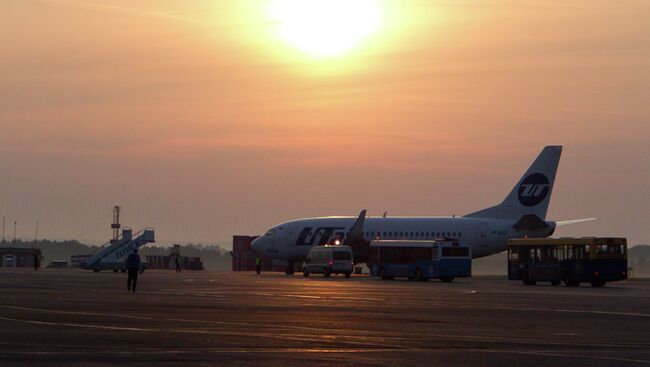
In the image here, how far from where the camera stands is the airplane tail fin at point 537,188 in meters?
92.4

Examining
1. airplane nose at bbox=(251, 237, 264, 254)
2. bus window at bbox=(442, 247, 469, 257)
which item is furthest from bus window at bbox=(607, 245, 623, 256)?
airplane nose at bbox=(251, 237, 264, 254)

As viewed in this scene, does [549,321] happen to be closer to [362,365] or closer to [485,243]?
[362,365]

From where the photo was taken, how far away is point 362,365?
19.5 metres

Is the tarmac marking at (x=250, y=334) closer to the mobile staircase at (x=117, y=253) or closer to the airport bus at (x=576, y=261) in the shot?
the airport bus at (x=576, y=261)

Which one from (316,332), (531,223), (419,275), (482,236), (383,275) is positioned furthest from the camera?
(482,236)

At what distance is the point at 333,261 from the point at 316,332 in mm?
63144

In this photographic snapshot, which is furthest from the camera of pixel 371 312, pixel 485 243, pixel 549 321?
pixel 485 243

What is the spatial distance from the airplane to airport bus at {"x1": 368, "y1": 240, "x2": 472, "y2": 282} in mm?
4107

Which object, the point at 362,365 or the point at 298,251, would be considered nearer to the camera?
the point at 362,365

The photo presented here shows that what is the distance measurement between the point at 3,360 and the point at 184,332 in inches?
265

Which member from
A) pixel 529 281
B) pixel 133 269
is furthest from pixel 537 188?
pixel 133 269

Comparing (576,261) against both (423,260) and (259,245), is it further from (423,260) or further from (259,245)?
(259,245)

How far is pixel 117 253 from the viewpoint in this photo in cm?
11131

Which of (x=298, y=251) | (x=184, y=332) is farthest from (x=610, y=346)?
(x=298, y=251)
